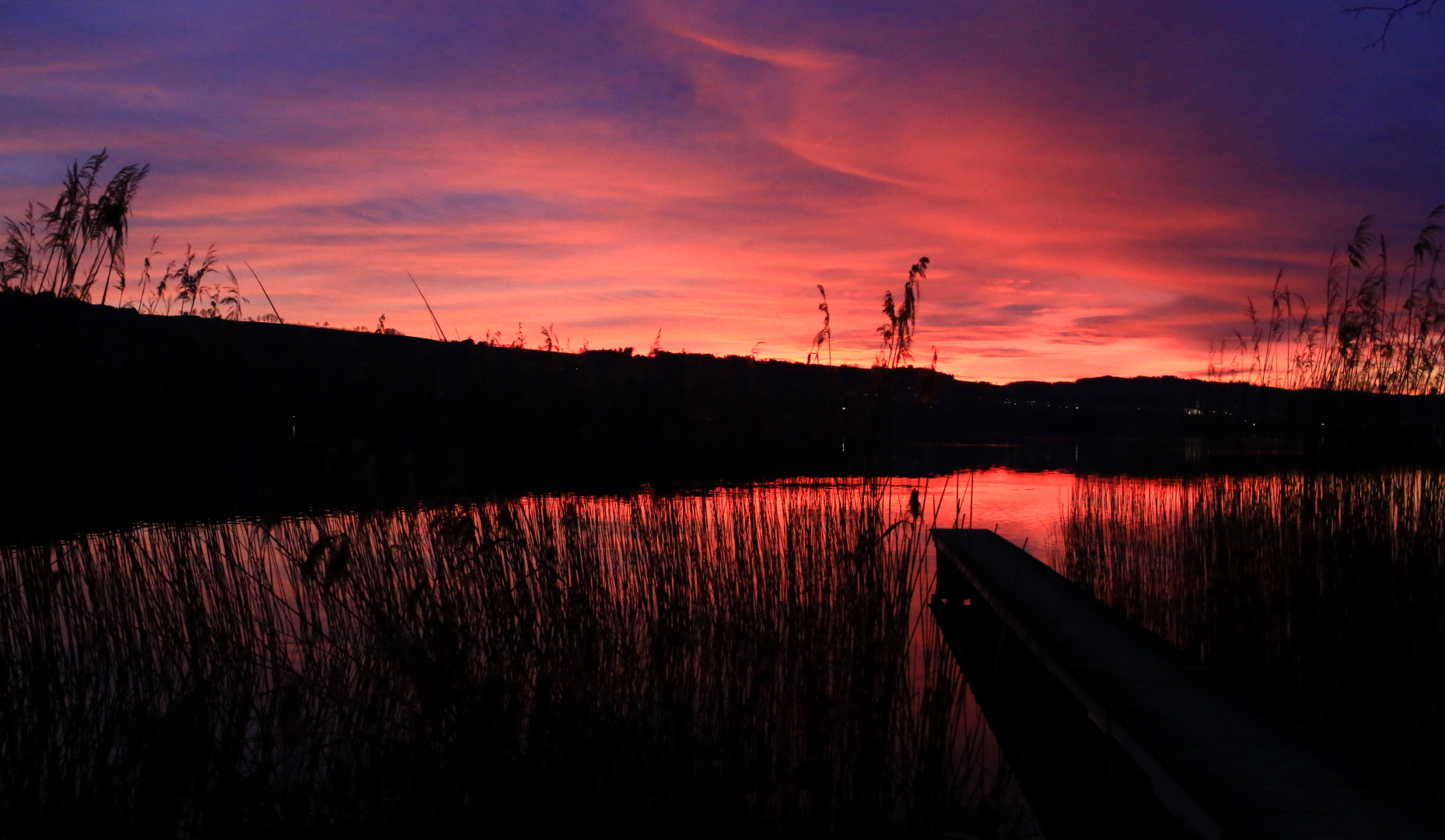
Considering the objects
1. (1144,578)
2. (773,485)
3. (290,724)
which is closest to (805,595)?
(773,485)

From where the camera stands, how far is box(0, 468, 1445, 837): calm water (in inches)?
101

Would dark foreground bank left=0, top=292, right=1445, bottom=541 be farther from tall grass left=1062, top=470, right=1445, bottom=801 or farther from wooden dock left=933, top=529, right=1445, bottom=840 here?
wooden dock left=933, top=529, right=1445, bottom=840

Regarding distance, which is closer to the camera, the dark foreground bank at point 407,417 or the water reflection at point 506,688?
the water reflection at point 506,688

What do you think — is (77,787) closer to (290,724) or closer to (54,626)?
(54,626)

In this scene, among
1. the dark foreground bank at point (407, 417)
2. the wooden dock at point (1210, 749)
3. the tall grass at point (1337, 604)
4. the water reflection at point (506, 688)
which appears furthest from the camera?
the tall grass at point (1337, 604)

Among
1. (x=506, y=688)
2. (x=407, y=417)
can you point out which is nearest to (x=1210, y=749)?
(x=506, y=688)

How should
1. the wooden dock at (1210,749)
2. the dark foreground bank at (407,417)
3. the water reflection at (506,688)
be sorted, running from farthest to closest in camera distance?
the dark foreground bank at (407,417)
the wooden dock at (1210,749)
the water reflection at (506,688)

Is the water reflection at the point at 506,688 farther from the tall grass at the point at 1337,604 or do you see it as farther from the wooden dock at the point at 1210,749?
the tall grass at the point at 1337,604

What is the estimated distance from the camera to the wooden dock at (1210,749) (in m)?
2.87

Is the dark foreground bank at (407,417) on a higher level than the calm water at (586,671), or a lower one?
higher

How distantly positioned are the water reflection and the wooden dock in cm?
64

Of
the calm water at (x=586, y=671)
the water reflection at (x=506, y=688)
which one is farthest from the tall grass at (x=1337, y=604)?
the water reflection at (x=506, y=688)

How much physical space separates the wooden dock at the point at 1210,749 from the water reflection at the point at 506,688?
2.10ft

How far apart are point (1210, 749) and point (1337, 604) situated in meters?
1.85
